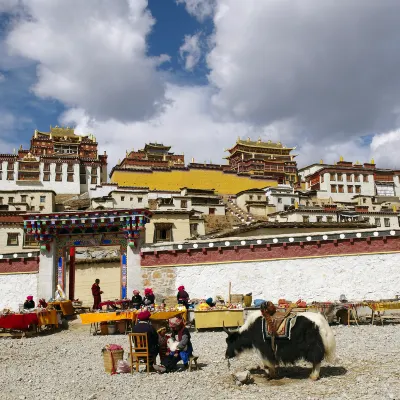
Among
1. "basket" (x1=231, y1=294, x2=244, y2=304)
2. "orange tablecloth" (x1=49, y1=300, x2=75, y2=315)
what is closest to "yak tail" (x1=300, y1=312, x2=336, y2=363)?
"basket" (x1=231, y1=294, x2=244, y2=304)

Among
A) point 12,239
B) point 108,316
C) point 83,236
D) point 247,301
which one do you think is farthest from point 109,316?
point 12,239

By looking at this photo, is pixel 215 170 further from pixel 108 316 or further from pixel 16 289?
pixel 108 316

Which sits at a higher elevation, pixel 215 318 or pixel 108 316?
pixel 108 316

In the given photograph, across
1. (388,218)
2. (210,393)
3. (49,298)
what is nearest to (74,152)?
(388,218)

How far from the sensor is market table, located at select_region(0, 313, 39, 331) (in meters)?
14.9

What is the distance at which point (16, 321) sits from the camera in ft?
49.3

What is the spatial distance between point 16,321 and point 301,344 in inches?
420

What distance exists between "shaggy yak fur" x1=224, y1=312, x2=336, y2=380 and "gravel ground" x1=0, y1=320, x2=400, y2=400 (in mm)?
349

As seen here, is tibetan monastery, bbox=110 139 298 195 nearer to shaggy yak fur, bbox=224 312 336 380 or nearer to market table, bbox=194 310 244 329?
market table, bbox=194 310 244 329

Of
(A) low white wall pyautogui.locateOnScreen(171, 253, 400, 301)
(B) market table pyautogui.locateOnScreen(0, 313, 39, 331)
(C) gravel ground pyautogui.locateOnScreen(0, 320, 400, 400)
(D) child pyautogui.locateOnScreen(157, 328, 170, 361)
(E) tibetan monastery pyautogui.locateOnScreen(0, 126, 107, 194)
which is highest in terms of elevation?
(E) tibetan monastery pyautogui.locateOnScreen(0, 126, 107, 194)

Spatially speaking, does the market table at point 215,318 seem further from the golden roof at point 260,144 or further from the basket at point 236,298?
the golden roof at point 260,144

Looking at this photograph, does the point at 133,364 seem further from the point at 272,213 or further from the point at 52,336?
the point at 272,213

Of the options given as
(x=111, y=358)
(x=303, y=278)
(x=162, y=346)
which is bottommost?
(x=111, y=358)

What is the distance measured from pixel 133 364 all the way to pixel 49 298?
11203 millimetres
